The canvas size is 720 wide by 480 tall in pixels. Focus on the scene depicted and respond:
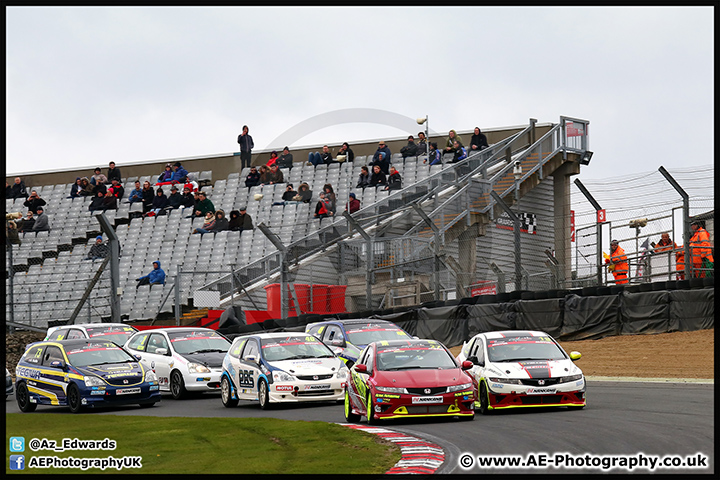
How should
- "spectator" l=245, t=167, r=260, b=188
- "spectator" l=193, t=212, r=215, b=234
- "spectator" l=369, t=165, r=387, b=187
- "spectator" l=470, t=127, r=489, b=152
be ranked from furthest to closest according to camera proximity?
"spectator" l=245, t=167, r=260, b=188
"spectator" l=470, t=127, r=489, b=152
"spectator" l=193, t=212, r=215, b=234
"spectator" l=369, t=165, r=387, b=187

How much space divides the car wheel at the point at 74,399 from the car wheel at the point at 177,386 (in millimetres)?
2777

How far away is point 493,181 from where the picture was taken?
3309cm

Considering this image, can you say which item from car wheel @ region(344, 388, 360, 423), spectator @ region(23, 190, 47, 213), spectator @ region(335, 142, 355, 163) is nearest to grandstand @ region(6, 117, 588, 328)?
spectator @ region(335, 142, 355, 163)

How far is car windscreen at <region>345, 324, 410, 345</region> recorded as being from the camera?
20898 mm

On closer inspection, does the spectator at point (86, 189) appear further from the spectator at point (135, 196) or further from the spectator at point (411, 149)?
the spectator at point (411, 149)

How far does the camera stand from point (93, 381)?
19188 mm

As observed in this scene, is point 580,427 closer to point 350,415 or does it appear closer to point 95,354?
point 350,415

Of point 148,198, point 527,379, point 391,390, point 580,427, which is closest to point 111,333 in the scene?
point 391,390

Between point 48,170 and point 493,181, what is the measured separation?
90.3 feet

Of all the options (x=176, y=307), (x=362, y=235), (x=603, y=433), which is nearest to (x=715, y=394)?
(x=603, y=433)

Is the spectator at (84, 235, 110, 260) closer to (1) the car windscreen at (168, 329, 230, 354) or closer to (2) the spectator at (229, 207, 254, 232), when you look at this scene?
(2) the spectator at (229, 207, 254, 232)

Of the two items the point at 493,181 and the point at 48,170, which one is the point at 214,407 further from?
the point at 48,170

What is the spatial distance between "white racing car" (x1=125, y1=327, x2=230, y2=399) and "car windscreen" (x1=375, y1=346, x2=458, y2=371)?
6555 mm

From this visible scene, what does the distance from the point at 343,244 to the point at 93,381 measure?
11280mm
